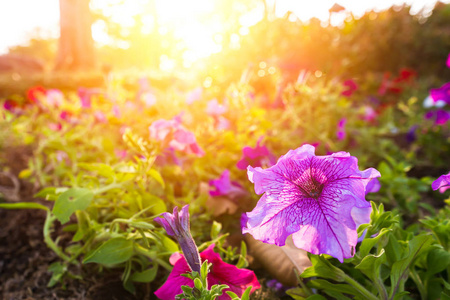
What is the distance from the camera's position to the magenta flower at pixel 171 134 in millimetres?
1240

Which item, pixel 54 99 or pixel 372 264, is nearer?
pixel 372 264

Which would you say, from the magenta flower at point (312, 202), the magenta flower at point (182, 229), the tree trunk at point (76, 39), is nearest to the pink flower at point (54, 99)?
the magenta flower at point (182, 229)

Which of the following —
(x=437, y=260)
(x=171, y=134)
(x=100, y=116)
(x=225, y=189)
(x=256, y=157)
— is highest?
(x=100, y=116)

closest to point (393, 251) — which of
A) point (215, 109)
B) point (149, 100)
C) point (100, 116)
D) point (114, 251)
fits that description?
point (114, 251)

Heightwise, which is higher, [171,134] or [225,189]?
[171,134]

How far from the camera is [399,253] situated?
911 mm

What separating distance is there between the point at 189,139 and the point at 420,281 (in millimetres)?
882

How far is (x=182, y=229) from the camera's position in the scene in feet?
2.53

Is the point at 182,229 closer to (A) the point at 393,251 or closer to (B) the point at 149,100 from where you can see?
(A) the point at 393,251

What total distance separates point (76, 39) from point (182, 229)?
11.1m

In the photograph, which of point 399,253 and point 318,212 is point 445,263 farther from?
point 318,212

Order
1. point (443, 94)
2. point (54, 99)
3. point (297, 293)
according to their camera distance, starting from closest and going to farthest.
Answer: point (297, 293), point (443, 94), point (54, 99)

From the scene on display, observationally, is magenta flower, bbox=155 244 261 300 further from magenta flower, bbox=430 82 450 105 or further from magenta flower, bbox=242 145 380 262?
magenta flower, bbox=430 82 450 105

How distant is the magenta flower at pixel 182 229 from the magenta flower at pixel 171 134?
52cm
